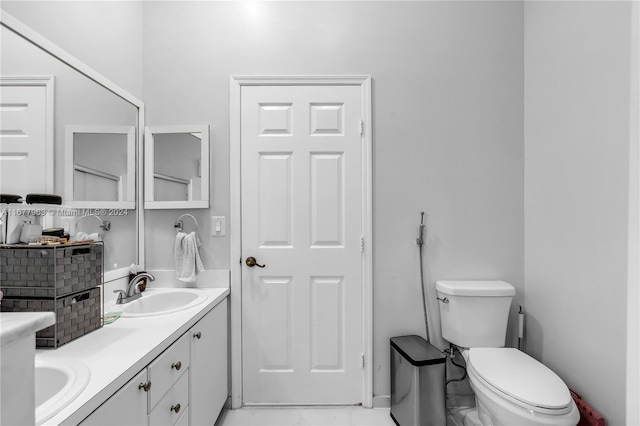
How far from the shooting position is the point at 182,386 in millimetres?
1312

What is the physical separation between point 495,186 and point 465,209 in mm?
244

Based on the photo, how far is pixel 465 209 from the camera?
1990 millimetres

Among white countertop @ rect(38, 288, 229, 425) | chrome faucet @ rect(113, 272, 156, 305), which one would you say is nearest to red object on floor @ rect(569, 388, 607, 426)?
white countertop @ rect(38, 288, 229, 425)

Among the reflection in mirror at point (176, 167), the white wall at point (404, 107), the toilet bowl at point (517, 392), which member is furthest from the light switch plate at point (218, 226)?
the toilet bowl at point (517, 392)

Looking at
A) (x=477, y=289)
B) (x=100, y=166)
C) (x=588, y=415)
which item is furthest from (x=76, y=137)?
(x=588, y=415)

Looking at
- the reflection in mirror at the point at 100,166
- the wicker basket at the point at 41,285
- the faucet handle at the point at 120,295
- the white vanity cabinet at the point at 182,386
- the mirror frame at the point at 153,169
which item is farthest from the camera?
the mirror frame at the point at 153,169

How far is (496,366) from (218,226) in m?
1.72

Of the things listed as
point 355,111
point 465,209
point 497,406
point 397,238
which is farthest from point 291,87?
point 497,406

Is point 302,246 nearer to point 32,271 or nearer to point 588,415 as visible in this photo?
point 32,271

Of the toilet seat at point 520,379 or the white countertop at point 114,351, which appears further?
the toilet seat at point 520,379

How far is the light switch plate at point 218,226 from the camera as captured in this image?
197cm

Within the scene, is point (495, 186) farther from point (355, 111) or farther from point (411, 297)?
point (355, 111)

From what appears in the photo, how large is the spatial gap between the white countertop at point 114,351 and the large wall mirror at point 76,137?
51 centimetres

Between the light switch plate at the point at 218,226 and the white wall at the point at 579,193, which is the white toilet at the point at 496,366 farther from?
the light switch plate at the point at 218,226
